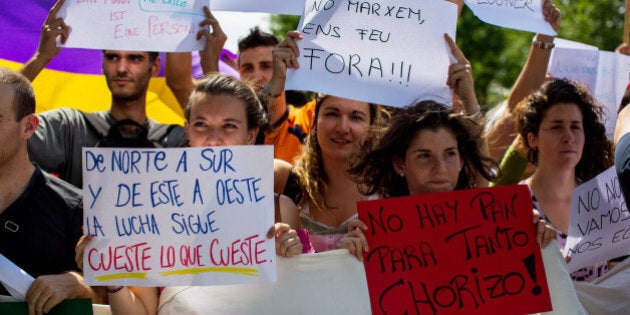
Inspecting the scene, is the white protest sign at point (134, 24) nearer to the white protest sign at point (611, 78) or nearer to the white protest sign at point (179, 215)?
the white protest sign at point (179, 215)

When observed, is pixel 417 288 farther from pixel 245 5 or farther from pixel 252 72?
pixel 252 72

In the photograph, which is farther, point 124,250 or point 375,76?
point 375,76

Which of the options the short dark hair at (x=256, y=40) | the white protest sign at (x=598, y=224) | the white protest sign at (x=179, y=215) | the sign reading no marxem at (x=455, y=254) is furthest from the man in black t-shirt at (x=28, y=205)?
the short dark hair at (x=256, y=40)

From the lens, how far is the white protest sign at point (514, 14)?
4.38 m

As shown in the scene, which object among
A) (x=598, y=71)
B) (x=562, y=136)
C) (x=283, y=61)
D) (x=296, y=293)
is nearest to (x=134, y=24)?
(x=283, y=61)

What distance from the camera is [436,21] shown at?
407 centimetres

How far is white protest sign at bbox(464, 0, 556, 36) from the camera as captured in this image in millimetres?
4379

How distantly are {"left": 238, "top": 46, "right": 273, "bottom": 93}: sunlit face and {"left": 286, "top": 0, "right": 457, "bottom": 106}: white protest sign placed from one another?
1370 mm

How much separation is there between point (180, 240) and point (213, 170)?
0.26 m

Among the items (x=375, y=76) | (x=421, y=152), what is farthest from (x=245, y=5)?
(x=421, y=152)

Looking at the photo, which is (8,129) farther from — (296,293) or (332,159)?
(332,159)

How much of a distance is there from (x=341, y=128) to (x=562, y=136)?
1.17 metres

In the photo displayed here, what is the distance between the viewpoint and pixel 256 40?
5512 millimetres

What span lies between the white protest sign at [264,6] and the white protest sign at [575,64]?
182cm
